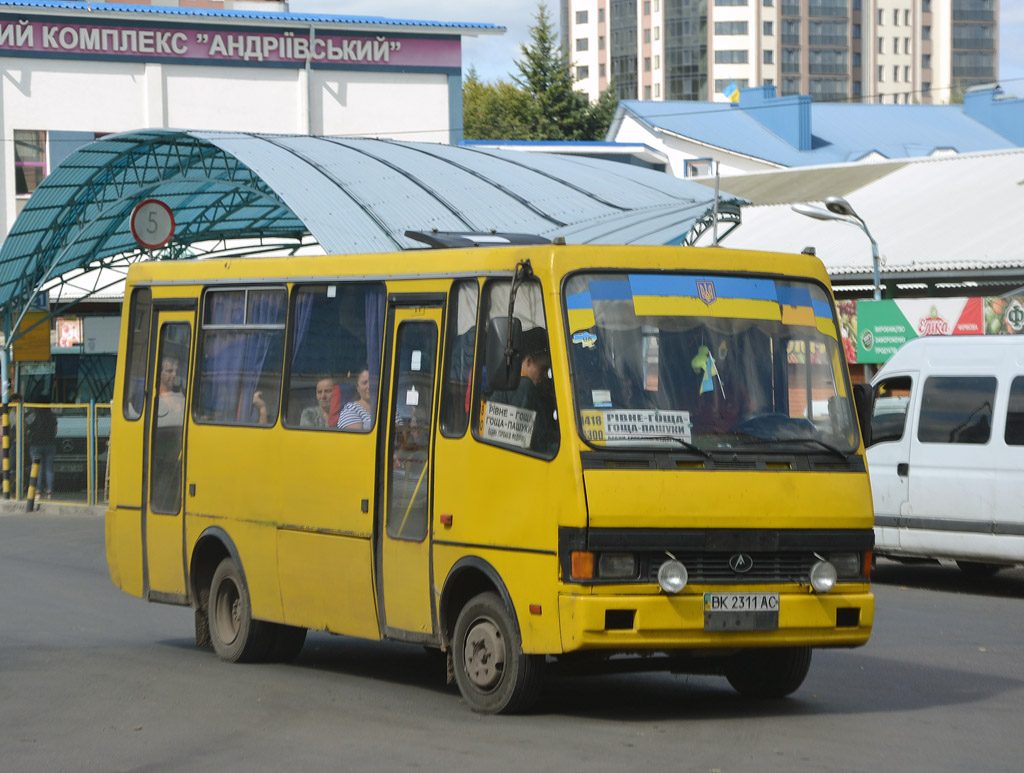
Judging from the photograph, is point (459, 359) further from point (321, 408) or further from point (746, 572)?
point (746, 572)

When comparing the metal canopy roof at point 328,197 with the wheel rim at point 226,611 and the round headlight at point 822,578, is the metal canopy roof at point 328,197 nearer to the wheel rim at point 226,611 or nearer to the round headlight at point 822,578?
the wheel rim at point 226,611

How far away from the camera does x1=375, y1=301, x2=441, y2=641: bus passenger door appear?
30.1 ft

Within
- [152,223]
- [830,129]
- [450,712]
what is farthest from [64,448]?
[830,129]

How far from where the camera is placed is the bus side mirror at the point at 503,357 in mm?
8266

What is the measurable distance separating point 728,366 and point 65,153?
40.8m

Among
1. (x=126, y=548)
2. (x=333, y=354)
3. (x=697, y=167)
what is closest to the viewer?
(x=333, y=354)

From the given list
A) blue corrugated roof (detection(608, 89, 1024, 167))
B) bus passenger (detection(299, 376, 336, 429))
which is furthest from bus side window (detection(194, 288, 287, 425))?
blue corrugated roof (detection(608, 89, 1024, 167))

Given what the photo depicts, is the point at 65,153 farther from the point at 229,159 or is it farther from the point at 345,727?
A: the point at 345,727

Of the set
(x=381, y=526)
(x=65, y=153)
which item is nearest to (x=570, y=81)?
(x=65, y=153)

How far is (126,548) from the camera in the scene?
40.2 ft

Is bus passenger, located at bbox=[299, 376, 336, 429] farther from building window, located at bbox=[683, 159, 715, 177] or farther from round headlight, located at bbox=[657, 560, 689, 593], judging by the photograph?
building window, located at bbox=[683, 159, 715, 177]

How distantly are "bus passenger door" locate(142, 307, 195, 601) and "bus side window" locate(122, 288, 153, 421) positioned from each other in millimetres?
161

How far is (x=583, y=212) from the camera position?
985 inches

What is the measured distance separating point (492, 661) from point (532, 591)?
0.56m
